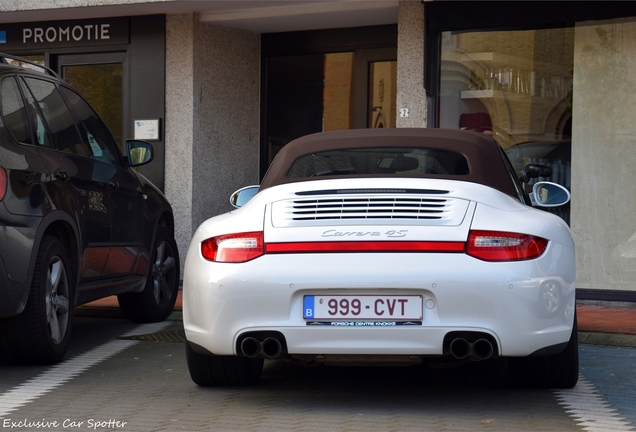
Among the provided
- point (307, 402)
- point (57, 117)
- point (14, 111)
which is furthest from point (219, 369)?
point (57, 117)

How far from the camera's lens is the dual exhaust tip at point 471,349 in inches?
181

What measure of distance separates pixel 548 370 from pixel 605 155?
5.53 m

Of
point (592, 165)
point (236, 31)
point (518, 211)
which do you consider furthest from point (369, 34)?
point (518, 211)

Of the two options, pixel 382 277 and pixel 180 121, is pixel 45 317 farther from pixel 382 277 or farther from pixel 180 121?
pixel 180 121

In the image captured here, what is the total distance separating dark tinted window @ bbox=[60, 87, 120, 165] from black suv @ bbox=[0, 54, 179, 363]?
0.01 m

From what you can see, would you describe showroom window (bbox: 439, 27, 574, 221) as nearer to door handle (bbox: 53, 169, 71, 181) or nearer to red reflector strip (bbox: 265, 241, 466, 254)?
door handle (bbox: 53, 169, 71, 181)

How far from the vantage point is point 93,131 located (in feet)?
24.1

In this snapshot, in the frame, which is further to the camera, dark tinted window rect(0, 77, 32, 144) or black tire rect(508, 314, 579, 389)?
dark tinted window rect(0, 77, 32, 144)

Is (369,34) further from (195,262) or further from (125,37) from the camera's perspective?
(195,262)

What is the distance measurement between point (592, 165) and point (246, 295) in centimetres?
653

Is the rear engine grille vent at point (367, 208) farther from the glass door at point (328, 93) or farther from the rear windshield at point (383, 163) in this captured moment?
the glass door at point (328, 93)

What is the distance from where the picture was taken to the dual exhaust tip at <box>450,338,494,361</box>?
461cm

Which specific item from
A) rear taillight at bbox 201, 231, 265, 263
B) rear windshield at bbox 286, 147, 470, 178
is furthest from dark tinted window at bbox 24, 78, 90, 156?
rear taillight at bbox 201, 231, 265, 263

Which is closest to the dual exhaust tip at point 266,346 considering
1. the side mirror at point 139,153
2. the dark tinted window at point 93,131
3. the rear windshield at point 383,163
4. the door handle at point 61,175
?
the rear windshield at point 383,163
